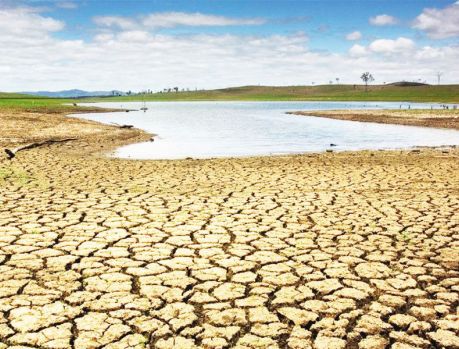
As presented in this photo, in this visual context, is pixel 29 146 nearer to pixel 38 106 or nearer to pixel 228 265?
pixel 228 265

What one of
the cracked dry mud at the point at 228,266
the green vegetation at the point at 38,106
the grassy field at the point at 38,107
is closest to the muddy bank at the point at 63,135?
the cracked dry mud at the point at 228,266

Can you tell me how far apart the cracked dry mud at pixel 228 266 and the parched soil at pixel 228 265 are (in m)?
Answer: 0.02

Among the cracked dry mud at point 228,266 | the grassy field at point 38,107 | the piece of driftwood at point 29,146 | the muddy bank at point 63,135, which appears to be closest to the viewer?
the cracked dry mud at point 228,266

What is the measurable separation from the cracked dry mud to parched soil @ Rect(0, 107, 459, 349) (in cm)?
2

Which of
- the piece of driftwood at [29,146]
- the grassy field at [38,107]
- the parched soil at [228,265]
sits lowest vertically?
the parched soil at [228,265]

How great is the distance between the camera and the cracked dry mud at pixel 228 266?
3.52m

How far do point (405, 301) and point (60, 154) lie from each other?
13.7 metres

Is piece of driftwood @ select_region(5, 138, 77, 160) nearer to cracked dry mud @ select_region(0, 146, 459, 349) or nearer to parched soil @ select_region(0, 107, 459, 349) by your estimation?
cracked dry mud @ select_region(0, 146, 459, 349)

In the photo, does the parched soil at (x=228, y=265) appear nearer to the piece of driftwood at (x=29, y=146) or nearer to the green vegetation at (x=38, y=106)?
the piece of driftwood at (x=29, y=146)

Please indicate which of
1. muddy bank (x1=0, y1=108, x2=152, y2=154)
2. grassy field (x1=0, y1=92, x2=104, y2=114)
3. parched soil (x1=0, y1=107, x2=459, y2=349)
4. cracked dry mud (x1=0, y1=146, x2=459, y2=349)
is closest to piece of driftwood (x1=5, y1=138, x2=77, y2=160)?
muddy bank (x1=0, y1=108, x2=152, y2=154)

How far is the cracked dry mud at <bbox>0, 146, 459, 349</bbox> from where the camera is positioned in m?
3.52

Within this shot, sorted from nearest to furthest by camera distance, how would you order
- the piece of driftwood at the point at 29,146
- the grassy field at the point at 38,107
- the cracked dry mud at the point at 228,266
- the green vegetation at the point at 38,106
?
the cracked dry mud at the point at 228,266 → the piece of driftwood at the point at 29,146 → the grassy field at the point at 38,107 → the green vegetation at the point at 38,106

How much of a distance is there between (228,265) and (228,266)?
0.10 ft

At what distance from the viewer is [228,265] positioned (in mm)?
4902
